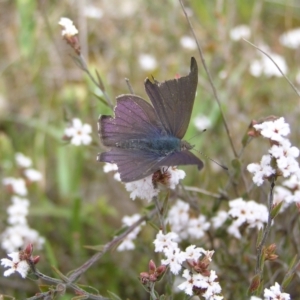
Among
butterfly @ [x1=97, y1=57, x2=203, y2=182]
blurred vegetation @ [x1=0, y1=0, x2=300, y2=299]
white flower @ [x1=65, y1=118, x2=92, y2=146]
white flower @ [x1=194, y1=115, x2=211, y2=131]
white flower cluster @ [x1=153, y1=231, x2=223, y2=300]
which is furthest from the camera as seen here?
white flower @ [x1=194, y1=115, x2=211, y2=131]

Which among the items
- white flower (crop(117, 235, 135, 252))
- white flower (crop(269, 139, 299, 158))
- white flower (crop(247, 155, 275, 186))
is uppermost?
white flower (crop(269, 139, 299, 158))

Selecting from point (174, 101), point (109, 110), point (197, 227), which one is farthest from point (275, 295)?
point (109, 110)

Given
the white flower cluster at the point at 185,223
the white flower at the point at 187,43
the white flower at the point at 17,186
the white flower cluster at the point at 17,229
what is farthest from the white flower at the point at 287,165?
the white flower at the point at 187,43

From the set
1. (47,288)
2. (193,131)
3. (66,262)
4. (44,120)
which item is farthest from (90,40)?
(47,288)

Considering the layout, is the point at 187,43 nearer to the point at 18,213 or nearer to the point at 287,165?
the point at 18,213

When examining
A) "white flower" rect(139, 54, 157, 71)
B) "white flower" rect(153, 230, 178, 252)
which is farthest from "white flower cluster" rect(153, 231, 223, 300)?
"white flower" rect(139, 54, 157, 71)

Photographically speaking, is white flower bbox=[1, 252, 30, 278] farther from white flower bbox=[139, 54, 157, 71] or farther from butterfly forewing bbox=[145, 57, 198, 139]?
white flower bbox=[139, 54, 157, 71]

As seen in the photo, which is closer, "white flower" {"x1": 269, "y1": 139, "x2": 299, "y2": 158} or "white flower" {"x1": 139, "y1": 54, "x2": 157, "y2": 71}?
"white flower" {"x1": 269, "y1": 139, "x2": 299, "y2": 158}
